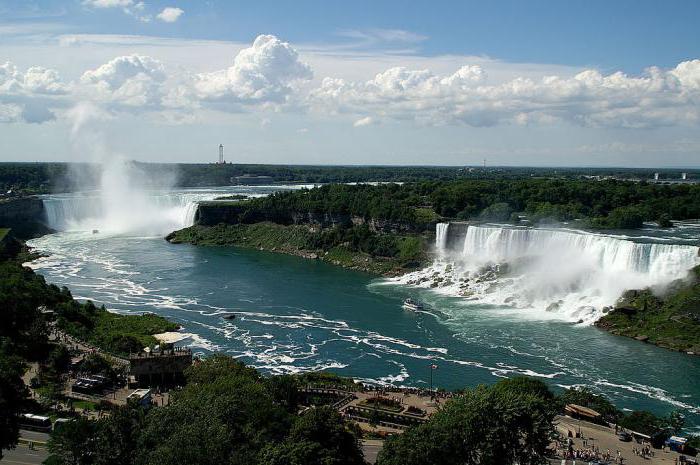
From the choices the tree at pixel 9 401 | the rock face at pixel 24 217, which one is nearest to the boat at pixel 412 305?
the tree at pixel 9 401

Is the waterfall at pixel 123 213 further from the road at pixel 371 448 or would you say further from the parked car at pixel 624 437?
the parked car at pixel 624 437

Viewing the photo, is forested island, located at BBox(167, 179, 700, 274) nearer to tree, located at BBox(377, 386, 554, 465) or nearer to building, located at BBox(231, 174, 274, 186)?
tree, located at BBox(377, 386, 554, 465)

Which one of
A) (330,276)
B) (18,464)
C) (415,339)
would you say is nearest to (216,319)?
(415,339)

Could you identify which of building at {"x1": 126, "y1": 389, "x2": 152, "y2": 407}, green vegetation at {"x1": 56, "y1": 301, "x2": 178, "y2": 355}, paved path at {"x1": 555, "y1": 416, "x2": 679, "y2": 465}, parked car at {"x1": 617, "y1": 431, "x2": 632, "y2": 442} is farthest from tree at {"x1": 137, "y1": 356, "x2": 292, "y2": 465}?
parked car at {"x1": 617, "y1": 431, "x2": 632, "y2": 442}

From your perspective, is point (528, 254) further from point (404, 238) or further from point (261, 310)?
point (261, 310)

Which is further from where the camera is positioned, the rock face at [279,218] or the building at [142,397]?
the rock face at [279,218]

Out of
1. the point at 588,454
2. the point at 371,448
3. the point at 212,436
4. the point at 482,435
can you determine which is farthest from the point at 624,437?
the point at 212,436

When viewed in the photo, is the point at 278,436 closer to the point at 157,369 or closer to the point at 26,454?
the point at 26,454
